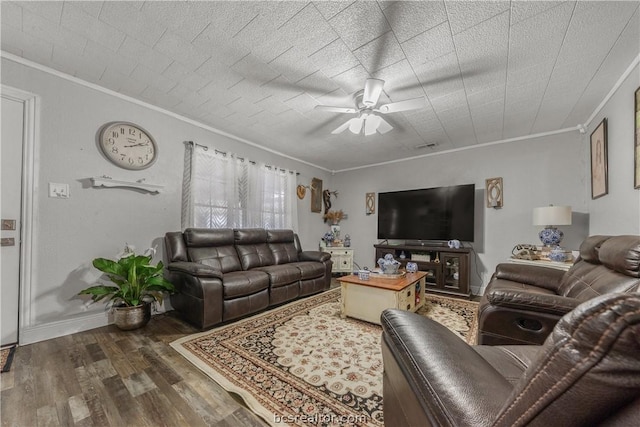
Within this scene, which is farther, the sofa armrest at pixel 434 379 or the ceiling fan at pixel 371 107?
the ceiling fan at pixel 371 107

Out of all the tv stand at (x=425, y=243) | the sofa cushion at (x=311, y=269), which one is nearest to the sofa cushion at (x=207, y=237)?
the sofa cushion at (x=311, y=269)

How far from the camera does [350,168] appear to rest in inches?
216

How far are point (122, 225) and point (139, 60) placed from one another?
1633mm

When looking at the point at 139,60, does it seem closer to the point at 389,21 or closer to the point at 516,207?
the point at 389,21

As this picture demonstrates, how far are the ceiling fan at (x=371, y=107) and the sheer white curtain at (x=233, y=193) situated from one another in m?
1.88

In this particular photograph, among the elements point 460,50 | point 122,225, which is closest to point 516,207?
point 460,50

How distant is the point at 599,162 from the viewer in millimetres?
2678

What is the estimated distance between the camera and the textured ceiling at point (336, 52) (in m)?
1.59

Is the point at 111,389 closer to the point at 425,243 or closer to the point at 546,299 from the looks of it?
the point at 546,299

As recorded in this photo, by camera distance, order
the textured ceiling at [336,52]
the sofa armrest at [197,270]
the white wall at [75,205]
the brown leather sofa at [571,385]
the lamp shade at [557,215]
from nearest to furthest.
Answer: the brown leather sofa at [571,385] → the textured ceiling at [336,52] → the white wall at [75,205] → the sofa armrest at [197,270] → the lamp shade at [557,215]

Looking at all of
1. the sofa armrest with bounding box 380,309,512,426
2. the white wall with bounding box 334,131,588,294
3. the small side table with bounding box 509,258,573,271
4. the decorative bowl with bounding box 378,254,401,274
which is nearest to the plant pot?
the sofa armrest with bounding box 380,309,512,426

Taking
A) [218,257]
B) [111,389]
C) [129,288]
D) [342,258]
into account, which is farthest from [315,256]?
[111,389]

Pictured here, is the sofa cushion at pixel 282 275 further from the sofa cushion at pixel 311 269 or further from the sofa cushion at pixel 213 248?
the sofa cushion at pixel 213 248

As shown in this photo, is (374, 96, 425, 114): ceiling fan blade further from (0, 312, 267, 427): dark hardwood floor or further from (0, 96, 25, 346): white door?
(0, 96, 25, 346): white door
